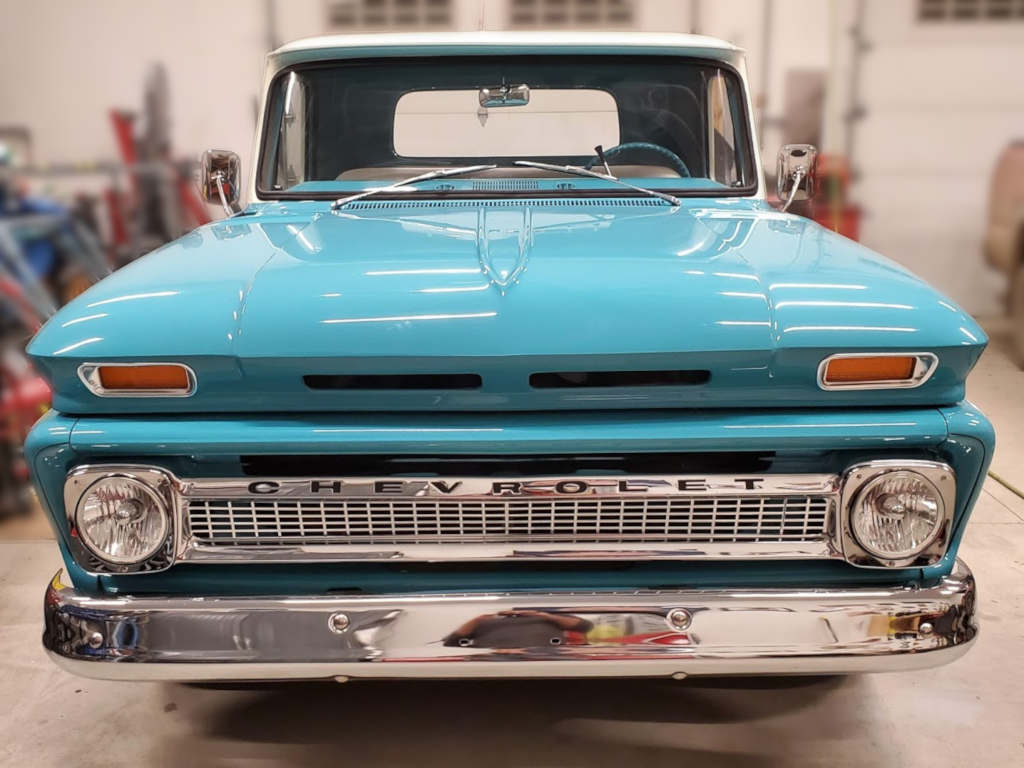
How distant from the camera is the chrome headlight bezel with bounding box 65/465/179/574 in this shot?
64.4 inches

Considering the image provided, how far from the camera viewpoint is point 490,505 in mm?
1661

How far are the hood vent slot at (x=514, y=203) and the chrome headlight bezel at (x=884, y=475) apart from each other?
1.00 m

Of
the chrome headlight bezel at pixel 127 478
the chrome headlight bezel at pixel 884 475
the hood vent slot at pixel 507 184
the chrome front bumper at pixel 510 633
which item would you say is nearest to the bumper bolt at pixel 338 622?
the chrome front bumper at pixel 510 633

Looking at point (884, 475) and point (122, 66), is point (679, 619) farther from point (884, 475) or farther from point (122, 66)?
point (122, 66)

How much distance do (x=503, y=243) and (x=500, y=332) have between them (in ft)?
1.21

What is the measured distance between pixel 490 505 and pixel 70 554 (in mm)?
796

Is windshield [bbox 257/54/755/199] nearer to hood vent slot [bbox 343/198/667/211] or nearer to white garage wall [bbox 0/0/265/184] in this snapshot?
hood vent slot [bbox 343/198/667/211]

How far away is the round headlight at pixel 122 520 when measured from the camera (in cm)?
165

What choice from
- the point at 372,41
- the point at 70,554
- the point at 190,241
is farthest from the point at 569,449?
the point at 372,41

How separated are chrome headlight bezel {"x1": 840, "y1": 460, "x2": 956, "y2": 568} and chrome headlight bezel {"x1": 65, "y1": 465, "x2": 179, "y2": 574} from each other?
3.97ft

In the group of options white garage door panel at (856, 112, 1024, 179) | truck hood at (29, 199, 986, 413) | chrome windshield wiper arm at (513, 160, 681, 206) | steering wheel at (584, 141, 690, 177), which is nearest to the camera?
truck hood at (29, 199, 986, 413)

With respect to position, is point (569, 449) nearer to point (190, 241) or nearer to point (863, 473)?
point (863, 473)

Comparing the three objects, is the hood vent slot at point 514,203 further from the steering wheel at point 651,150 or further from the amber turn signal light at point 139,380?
the amber turn signal light at point 139,380

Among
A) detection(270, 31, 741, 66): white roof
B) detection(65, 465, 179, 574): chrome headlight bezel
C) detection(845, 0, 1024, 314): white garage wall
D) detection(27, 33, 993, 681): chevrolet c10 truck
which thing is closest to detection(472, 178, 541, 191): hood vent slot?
detection(270, 31, 741, 66): white roof
